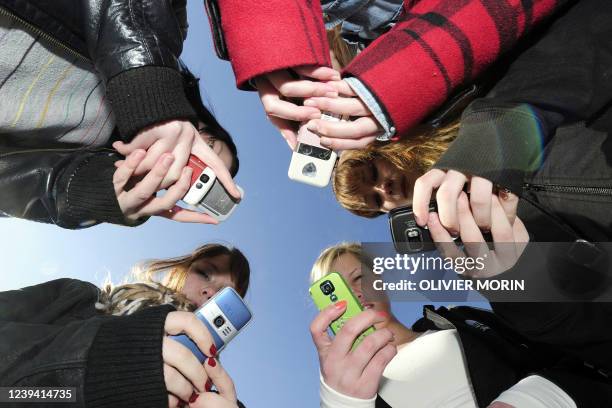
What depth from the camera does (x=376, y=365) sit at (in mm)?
1540

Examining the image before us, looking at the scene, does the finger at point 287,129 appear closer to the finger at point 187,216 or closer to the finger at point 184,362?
the finger at point 187,216

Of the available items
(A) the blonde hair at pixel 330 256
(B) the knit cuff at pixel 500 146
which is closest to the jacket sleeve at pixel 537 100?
(B) the knit cuff at pixel 500 146

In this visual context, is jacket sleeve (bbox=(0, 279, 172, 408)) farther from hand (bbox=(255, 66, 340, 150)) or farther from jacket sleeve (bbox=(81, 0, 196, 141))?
hand (bbox=(255, 66, 340, 150))

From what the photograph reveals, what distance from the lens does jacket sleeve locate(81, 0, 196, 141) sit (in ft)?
4.40

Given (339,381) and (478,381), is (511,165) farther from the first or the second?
(478,381)

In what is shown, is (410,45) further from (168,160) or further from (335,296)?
(335,296)

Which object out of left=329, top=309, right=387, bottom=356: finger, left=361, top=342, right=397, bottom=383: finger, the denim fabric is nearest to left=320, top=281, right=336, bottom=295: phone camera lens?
left=329, top=309, right=387, bottom=356: finger

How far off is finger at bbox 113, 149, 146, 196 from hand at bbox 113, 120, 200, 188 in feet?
0.05

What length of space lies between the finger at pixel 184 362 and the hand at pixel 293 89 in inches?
27.5

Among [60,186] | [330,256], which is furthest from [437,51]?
[330,256]

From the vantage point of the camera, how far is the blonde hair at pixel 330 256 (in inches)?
105

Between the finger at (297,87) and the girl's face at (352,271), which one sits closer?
the finger at (297,87)

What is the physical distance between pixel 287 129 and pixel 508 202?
698 millimetres

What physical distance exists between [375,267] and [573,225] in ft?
2.23
